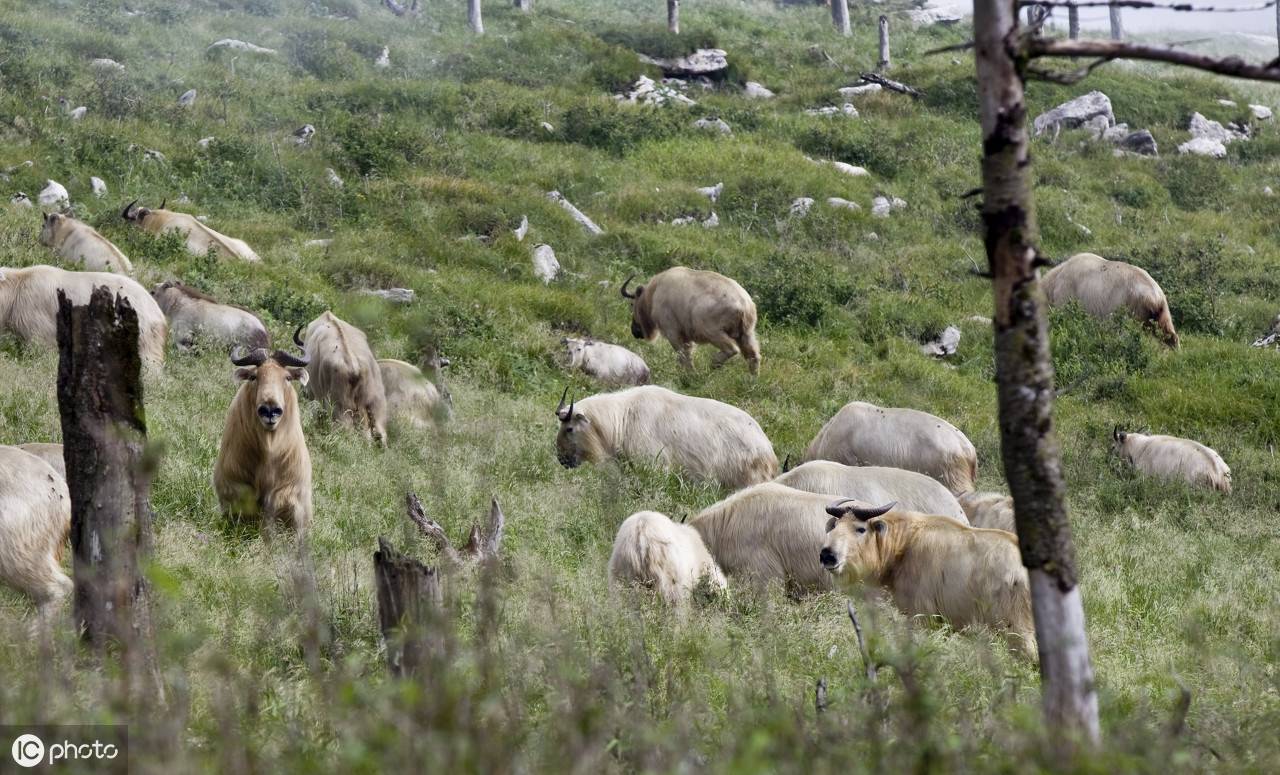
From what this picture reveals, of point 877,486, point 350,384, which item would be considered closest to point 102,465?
point 877,486

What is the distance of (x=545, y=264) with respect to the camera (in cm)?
1753

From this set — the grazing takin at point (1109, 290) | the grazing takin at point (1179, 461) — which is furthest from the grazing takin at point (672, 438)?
the grazing takin at point (1109, 290)

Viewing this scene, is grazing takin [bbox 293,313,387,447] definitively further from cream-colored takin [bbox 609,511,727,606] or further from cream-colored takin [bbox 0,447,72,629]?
cream-colored takin [bbox 0,447,72,629]

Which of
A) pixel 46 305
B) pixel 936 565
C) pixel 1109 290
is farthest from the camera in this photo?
pixel 1109 290

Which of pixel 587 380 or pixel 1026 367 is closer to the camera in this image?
pixel 1026 367

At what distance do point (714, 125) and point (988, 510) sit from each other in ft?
54.9

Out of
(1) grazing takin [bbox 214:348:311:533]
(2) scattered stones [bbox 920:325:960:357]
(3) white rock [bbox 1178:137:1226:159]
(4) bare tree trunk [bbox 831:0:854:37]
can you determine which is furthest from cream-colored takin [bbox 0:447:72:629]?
(4) bare tree trunk [bbox 831:0:854:37]

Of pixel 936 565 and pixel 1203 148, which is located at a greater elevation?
pixel 936 565

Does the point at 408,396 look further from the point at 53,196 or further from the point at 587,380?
the point at 53,196

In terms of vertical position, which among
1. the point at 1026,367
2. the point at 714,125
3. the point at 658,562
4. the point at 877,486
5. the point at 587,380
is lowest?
the point at 587,380

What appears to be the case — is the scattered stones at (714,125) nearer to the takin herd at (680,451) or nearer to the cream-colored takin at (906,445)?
the takin herd at (680,451)

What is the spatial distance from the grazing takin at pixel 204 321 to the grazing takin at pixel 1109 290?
10.3m

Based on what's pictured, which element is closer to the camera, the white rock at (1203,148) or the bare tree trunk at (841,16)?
the white rock at (1203,148)

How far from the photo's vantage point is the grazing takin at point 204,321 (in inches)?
492
